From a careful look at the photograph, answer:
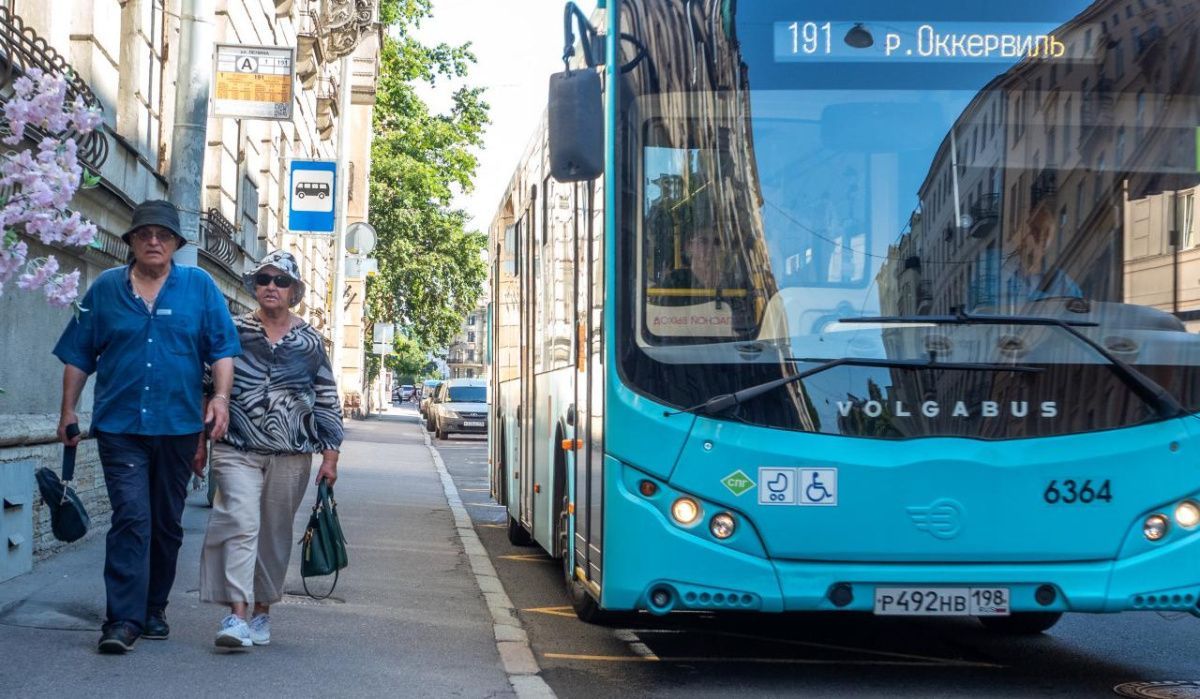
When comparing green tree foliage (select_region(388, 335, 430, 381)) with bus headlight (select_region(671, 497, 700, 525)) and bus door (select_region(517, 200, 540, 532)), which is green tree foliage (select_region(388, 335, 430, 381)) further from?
bus headlight (select_region(671, 497, 700, 525))

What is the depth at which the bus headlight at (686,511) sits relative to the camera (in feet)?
22.4

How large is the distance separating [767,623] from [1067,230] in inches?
129

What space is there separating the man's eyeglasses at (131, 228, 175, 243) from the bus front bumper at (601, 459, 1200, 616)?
85.5 inches

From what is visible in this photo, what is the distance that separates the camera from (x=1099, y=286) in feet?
22.9

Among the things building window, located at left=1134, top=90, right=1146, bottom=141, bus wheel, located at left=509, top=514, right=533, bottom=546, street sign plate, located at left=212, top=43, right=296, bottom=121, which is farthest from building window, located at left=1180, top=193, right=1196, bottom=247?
bus wheel, located at left=509, top=514, right=533, bottom=546

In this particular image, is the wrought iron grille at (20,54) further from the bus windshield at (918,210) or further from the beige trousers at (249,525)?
the bus windshield at (918,210)

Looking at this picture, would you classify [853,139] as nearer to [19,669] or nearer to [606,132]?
[606,132]

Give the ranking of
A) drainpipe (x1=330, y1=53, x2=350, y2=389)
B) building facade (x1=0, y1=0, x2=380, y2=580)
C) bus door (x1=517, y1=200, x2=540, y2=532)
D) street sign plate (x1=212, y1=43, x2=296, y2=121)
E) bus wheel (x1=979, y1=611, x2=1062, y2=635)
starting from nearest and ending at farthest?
bus wheel (x1=979, y1=611, x2=1062, y2=635), building facade (x1=0, y1=0, x2=380, y2=580), bus door (x1=517, y1=200, x2=540, y2=532), street sign plate (x1=212, y1=43, x2=296, y2=121), drainpipe (x1=330, y1=53, x2=350, y2=389)

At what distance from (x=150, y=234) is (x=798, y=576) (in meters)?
3.10

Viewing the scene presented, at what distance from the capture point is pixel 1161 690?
7.31m

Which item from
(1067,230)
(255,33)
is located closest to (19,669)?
(1067,230)

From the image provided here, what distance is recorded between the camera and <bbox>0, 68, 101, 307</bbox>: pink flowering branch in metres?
5.36

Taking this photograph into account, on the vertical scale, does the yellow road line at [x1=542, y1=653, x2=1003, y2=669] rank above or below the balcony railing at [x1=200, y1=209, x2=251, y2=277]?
below

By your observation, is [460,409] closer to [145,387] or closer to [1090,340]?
[145,387]
